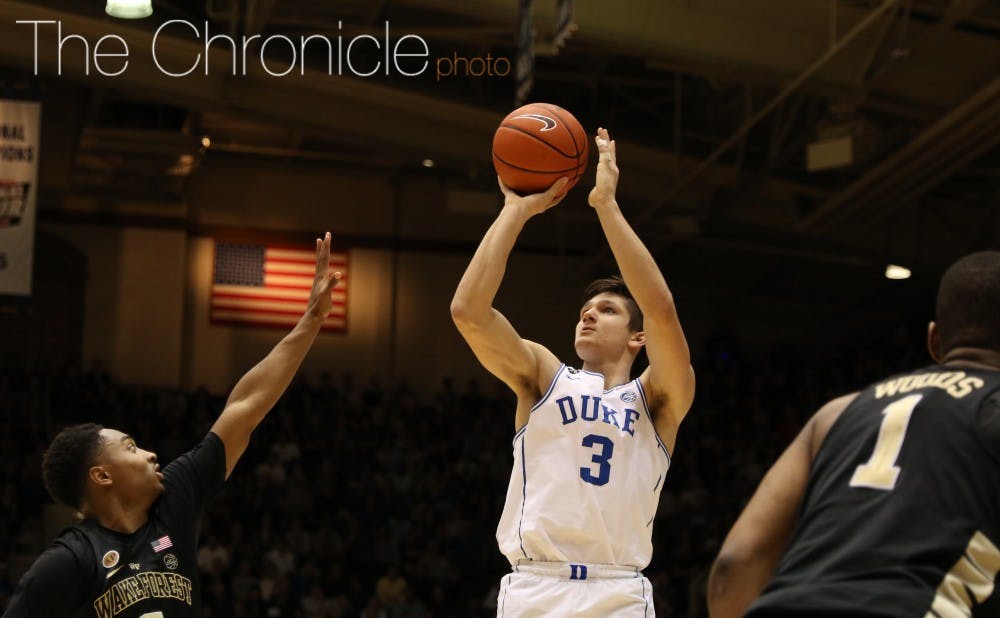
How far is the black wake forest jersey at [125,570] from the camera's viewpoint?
4.72m

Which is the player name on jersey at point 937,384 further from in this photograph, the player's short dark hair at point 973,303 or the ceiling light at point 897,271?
the ceiling light at point 897,271

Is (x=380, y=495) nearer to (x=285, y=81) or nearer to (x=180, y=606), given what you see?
(x=285, y=81)

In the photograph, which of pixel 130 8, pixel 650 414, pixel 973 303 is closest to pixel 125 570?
pixel 650 414

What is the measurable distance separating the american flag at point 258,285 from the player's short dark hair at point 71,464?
1984cm

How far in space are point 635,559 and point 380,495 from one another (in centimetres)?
1523

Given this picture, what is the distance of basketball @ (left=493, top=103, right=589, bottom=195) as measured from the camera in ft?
18.8

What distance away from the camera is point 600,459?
5387 millimetres

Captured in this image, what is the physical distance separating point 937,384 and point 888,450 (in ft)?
0.65

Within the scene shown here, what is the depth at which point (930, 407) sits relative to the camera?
3096mm

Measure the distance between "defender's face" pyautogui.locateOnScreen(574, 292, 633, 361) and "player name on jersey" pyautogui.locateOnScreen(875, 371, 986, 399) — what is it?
8.13ft

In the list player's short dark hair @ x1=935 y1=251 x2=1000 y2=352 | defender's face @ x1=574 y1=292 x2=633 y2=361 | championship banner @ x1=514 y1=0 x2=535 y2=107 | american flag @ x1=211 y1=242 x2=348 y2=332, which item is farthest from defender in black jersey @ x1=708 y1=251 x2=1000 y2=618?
american flag @ x1=211 y1=242 x2=348 y2=332

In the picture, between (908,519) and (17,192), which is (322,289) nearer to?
(908,519)

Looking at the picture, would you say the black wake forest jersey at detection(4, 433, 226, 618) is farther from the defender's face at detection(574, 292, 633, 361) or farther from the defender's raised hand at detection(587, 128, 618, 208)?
the defender's raised hand at detection(587, 128, 618, 208)

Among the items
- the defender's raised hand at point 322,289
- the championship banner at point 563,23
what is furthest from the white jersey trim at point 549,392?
the championship banner at point 563,23
